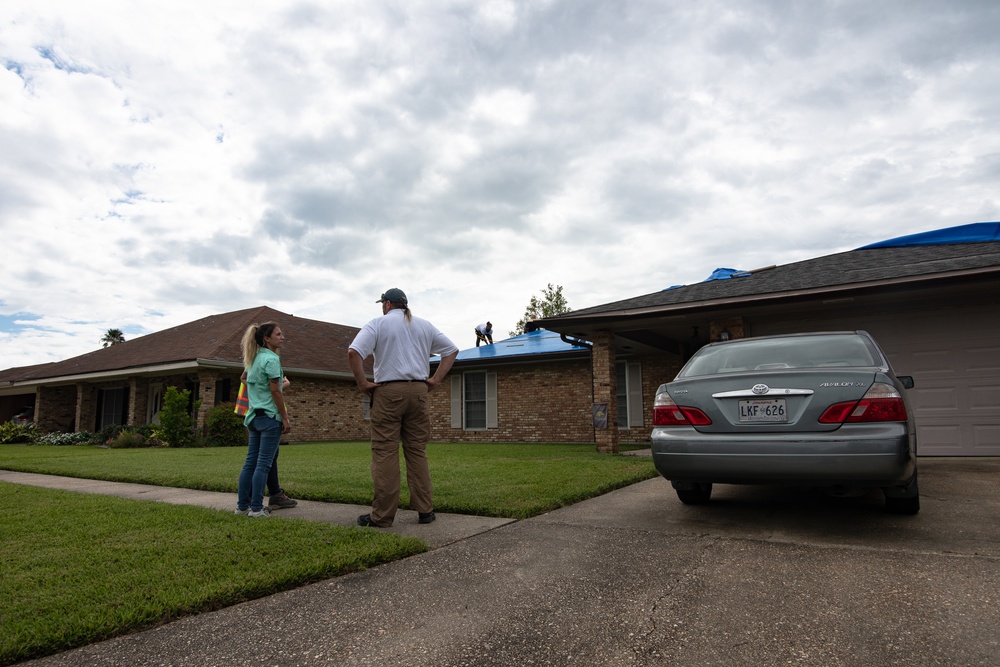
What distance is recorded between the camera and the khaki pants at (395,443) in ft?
13.4

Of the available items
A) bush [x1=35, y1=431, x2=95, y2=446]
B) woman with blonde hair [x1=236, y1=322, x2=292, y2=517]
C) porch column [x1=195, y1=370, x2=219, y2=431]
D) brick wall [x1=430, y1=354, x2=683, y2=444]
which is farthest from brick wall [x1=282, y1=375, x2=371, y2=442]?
woman with blonde hair [x1=236, y1=322, x2=292, y2=517]

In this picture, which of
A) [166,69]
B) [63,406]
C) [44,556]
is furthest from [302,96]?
[63,406]

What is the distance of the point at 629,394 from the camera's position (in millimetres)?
14695

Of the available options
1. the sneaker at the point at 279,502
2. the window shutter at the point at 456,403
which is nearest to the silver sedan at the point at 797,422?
the sneaker at the point at 279,502

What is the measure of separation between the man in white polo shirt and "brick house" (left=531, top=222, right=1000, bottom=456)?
6013 millimetres

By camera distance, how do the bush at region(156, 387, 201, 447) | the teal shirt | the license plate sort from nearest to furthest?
the license plate → the teal shirt → the bush at region(156, 387, 201, 447)

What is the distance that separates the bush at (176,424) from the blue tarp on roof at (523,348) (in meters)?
7.22

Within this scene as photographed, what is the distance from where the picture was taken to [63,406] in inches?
925

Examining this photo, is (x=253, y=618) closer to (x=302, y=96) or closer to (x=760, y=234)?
(x=302, y=96)

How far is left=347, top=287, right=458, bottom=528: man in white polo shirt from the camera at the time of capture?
4.11 metres

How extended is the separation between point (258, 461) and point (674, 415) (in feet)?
10.7

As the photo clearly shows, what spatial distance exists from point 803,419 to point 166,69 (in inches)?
354

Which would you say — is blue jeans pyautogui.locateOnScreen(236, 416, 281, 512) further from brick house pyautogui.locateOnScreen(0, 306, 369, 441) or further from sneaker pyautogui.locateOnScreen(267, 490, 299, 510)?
brick house pyautogui.locateOnScreen(0, 306, 369, 441)

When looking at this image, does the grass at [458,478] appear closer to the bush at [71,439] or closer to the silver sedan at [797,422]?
the silver sedan at [797,422]
